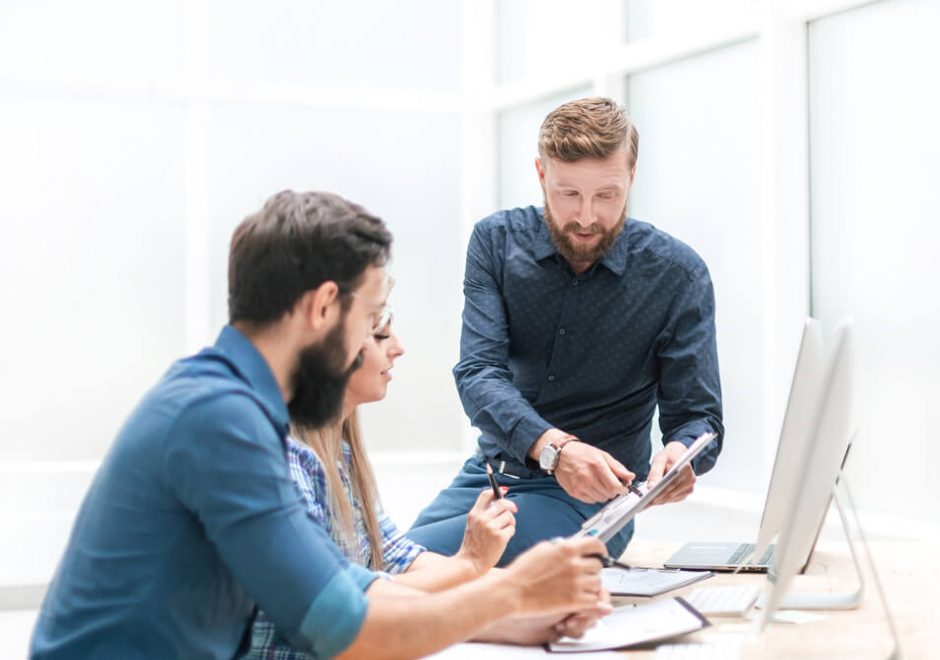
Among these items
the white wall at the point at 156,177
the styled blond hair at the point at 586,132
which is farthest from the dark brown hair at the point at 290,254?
the white wall at the point at 156,177

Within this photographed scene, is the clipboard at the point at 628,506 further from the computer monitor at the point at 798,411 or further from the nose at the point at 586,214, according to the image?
the nose at the point at 586,214

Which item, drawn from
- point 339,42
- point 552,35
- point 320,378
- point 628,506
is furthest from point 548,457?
point 339,42

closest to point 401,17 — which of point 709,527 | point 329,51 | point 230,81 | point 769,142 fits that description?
point 329,51

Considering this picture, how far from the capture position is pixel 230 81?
A: 504 centimetres

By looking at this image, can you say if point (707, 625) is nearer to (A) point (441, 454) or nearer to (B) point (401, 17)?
(A) point (441, 454)

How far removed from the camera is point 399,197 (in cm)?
526

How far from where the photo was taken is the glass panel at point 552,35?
14.5ft

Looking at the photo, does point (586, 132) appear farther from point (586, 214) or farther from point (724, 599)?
point (724, 599)

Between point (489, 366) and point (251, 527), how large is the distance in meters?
1.47

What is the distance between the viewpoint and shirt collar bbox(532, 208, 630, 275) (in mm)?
2807

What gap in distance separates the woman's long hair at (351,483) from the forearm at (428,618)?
1.74 feet

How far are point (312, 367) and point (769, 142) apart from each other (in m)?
2.37

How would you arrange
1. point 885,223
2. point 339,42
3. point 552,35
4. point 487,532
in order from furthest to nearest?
1. point 339,42
2. point 552,35
3. point 885,223
4. point 487,532

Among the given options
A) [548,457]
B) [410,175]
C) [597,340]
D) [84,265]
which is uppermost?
[410,175]
